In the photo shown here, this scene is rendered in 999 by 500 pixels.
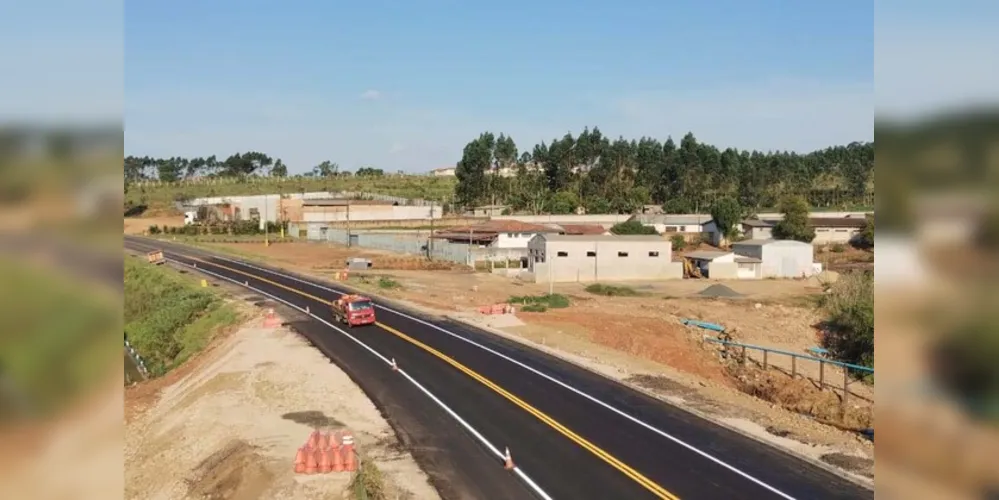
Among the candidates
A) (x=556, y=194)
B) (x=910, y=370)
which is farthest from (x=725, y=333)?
(x=556, y=194)

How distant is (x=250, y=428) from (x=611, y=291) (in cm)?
4731

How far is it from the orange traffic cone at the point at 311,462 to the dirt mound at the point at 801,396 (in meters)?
17.3

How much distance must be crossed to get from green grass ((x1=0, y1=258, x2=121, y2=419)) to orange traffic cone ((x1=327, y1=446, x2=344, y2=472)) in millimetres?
16467

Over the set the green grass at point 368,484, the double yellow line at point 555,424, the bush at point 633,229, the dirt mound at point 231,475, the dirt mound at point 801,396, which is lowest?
the dirt mound at point 801,396

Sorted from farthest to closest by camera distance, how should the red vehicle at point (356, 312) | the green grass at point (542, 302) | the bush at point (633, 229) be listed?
the bush at point (633, 229) < the green grass at point (542, 302) < the red vehicle at point (356, 312)

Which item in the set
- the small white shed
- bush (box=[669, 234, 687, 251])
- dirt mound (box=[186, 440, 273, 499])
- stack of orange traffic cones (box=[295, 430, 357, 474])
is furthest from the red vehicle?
bush (box=[669, 234, 687, 251])

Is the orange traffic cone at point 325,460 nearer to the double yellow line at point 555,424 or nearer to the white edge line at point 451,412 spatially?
the white edge line at point 451,412

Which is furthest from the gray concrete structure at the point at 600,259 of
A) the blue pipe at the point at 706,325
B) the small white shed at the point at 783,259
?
the blue pipe at the point at 706,325

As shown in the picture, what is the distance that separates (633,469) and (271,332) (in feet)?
88.1

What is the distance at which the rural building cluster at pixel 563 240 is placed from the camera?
7744cm

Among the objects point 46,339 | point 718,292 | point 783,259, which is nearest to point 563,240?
point 718,292

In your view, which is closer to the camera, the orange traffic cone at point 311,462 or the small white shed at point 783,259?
the orange traffic cone at point 311,462

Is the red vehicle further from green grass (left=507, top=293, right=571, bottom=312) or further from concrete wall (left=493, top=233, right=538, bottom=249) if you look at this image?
concrete wall (left=493, top=233, right=538, bottom=249)

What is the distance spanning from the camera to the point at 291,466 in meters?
20.4
